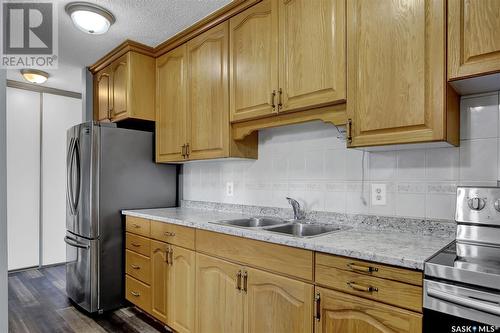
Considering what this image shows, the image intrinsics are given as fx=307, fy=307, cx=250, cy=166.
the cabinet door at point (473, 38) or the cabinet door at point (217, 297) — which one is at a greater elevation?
the cabinet door at point (473, 38)

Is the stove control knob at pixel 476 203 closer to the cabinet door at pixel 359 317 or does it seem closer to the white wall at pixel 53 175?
the cabinet door at pixel 359 317

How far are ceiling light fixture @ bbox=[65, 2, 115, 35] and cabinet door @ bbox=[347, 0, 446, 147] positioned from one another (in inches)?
66.5

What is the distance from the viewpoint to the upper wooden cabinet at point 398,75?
128cm

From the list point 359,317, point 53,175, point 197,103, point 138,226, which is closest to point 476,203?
point 359,317

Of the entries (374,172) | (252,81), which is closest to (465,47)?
(374,172)

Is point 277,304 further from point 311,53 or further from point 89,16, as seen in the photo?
point 89,16

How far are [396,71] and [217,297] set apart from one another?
1.52 m

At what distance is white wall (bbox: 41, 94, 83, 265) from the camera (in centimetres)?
383

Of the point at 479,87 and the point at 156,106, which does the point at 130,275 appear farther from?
the point at 479,87

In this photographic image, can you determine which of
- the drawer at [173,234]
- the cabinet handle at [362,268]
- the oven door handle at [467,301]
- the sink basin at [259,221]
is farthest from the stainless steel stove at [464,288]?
the drawer at [173,234]

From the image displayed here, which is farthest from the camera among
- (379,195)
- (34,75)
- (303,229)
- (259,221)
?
(34,75)

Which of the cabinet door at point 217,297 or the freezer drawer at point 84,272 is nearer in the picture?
the cabinet door at point 217,297

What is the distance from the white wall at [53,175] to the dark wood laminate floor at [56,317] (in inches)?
28.5

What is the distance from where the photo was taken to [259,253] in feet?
5.17
